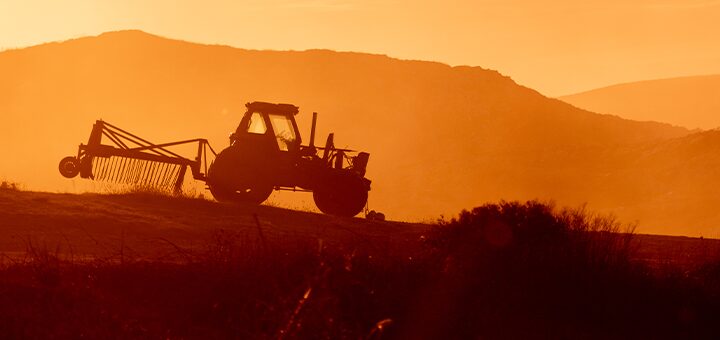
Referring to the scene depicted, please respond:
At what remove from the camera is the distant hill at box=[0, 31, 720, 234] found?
8906 cm

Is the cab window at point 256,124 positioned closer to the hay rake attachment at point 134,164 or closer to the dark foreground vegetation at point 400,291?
the hay rake attachment at point 134,164

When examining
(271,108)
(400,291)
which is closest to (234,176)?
(271,108)

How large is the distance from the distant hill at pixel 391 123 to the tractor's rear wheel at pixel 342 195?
4482cm

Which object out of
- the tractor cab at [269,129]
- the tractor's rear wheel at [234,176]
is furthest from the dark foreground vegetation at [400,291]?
the tractor cab at [269,129]

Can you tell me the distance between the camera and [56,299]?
1325 centimetres

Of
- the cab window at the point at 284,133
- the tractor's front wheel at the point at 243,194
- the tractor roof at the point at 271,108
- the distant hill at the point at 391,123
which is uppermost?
the distant hill at the point at 391,123

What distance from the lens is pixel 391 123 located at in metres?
123

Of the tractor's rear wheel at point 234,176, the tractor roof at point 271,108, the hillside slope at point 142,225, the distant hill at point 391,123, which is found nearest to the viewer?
the hillside slope at point 142,225

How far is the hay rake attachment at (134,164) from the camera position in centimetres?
2923

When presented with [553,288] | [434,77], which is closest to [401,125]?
[434,77]

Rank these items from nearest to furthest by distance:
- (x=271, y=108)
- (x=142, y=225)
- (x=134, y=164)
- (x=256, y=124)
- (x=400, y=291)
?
(x=400, y=291) < (x=142, y=225) < (x=256, y=124) < (x=271, y=108) < (x=134, y=164)

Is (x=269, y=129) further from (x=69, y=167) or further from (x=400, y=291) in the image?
(x=400, y=291)

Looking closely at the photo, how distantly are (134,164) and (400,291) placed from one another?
16950 millimetres

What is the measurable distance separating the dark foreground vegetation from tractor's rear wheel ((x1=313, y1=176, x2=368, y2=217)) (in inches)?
474
